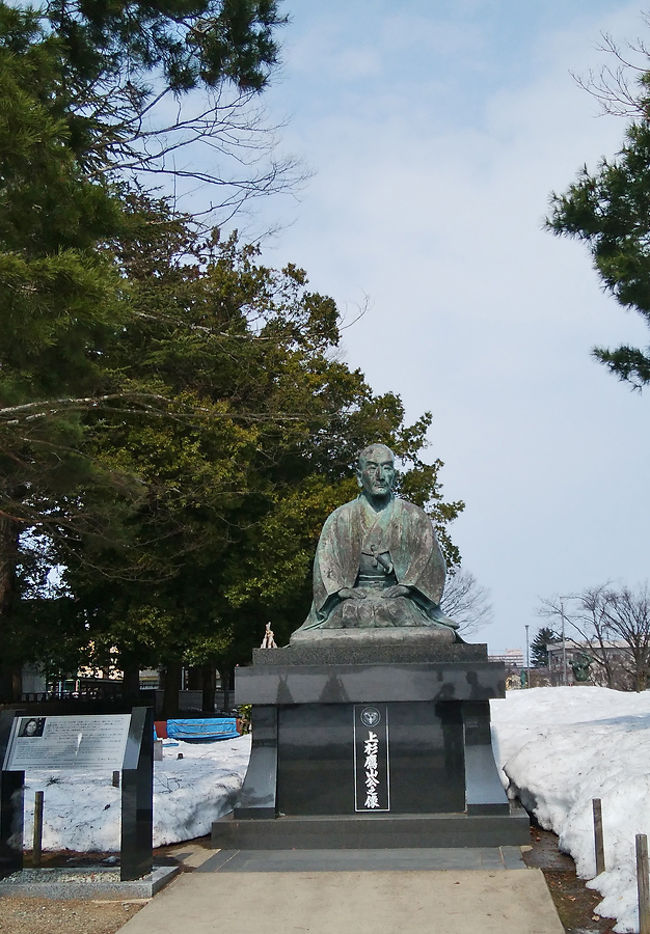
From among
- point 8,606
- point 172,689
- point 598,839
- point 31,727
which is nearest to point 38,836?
point 31,727

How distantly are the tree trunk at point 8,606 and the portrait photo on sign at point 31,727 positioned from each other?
A: 10016 millimetres

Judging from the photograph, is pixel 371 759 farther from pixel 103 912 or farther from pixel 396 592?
pixel 103 912

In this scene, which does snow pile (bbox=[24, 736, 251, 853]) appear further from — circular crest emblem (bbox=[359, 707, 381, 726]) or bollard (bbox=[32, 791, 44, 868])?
circular crest emblem (bbox=[359, 707, 381, 726])

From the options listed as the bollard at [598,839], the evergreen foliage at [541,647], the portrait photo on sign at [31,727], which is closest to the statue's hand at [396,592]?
the bollard at [598,839]

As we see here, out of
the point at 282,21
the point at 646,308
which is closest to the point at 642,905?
the point at 646,308

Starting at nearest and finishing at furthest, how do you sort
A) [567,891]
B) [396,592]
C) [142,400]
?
[567,891]
[396,592]
[142,400]

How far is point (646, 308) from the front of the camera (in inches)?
344

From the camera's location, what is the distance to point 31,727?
251 inches

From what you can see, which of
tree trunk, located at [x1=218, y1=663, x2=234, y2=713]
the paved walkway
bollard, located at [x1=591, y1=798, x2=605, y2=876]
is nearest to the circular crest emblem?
the paved walkway

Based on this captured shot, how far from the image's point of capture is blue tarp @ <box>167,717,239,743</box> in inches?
677

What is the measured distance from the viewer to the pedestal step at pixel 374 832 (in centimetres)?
719

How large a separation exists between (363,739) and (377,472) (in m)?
2.39

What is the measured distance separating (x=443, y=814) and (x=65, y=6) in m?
7.85

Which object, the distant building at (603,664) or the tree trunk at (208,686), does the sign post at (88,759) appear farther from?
the distant building at (603,664)
